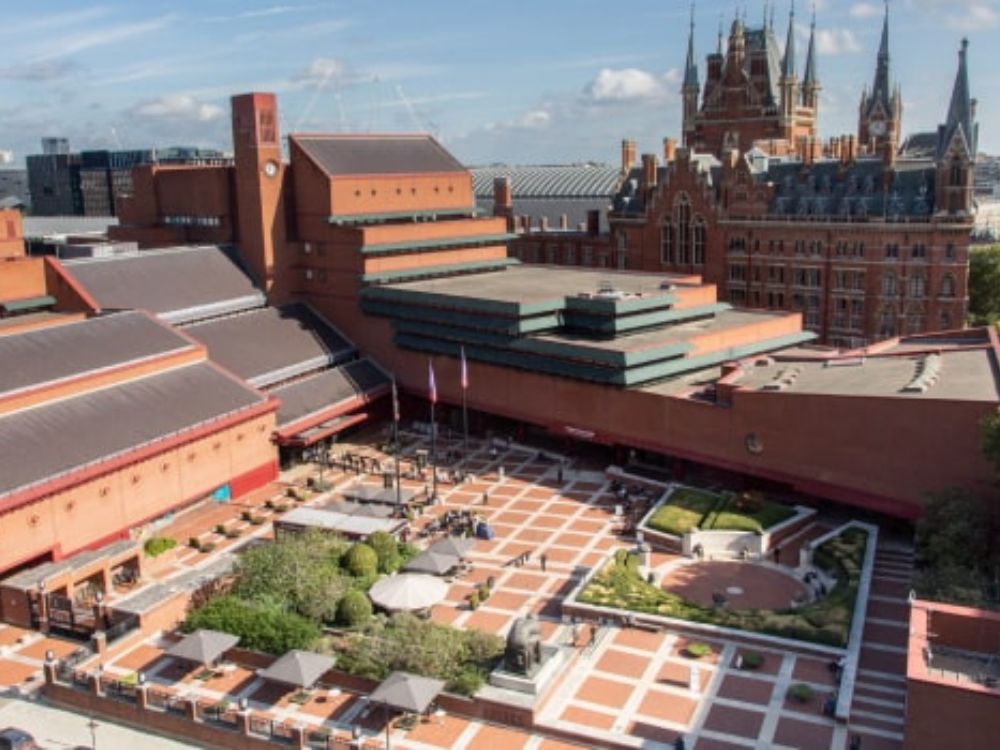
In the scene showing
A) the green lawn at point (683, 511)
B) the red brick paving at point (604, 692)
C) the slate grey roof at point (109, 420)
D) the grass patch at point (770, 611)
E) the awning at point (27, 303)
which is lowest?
the red brick paving at point (604, 692)

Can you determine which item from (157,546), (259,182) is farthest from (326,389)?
(157,546)

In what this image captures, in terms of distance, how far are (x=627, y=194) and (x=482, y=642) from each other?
71128 millimetres

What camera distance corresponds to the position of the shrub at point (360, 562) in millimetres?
46500

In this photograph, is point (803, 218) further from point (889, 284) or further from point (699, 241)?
point (699, 241)

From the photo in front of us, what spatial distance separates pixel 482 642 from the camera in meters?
39.6

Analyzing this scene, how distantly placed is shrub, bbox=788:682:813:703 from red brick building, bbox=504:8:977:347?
53.8 metres

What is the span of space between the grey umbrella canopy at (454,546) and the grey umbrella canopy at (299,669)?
1072 cm

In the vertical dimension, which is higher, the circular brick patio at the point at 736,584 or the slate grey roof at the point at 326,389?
the slate grey roof at the point at 326,389

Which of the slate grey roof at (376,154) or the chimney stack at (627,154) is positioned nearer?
the slate grey roof at (376,154)

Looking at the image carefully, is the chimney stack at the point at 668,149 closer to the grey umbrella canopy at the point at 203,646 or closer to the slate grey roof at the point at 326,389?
the slate grey roof at the point at 326,389

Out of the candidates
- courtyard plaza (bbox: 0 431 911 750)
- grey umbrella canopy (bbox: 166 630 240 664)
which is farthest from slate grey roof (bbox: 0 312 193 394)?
grey umbrella canopy (bbox: 166 630 240 664)

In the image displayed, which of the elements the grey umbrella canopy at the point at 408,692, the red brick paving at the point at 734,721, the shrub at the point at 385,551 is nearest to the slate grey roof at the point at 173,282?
the shrub at the point at 385,551

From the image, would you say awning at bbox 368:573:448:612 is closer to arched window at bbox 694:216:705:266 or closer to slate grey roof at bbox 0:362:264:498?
slate grey roof at bbox 0:362:264:498

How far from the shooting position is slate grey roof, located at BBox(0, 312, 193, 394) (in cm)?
5353
